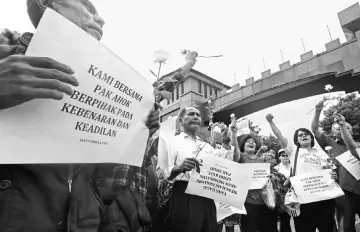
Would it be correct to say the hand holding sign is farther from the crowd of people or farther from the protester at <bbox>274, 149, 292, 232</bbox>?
the protester at <bbox>274, 149, 292, 232</bbox>

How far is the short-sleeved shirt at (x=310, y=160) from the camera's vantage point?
11.9 ft

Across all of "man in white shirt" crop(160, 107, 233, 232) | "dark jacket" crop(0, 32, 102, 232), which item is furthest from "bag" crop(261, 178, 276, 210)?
→ "dark jacket" crop(0, 32, 102, 232)

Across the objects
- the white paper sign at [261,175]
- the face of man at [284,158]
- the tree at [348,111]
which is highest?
the tree at [348,111]

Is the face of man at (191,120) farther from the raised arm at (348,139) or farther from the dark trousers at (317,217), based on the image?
the raised arm at (348,139)

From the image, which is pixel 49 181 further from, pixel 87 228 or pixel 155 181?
pixel 155 181

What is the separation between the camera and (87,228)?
1.16 metres

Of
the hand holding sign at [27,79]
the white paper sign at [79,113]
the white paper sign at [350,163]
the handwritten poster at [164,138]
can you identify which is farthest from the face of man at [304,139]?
the hand holding sign at [27,79]

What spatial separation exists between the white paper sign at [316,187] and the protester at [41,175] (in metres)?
2.97

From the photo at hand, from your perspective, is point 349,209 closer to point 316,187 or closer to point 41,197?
point 316,187

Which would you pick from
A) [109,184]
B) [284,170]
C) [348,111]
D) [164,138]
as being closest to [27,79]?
[109,184]

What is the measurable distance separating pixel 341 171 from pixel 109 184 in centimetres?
352

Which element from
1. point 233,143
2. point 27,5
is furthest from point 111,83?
point 233,143

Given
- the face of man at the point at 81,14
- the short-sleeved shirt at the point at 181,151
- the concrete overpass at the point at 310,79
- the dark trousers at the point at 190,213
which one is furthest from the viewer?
the concrete overpass at the point at 310,79

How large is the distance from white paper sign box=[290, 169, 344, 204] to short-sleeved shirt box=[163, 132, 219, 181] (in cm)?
145
